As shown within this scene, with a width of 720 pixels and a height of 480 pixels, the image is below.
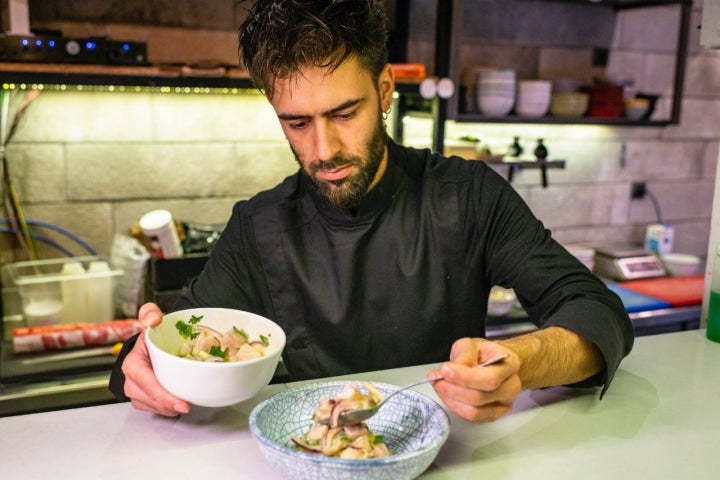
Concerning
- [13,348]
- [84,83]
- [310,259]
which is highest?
[84,83]

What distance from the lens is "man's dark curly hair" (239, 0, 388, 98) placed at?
1.44 m

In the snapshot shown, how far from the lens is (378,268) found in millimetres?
1664

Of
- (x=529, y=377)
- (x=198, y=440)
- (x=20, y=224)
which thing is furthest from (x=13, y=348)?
(x=529, y=377)

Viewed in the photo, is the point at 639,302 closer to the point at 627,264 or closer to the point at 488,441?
the point at 627,264

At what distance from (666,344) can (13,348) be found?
1844 mm

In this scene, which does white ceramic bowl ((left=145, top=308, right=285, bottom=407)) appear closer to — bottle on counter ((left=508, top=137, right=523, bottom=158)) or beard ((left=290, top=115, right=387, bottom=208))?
beard ((left=290, top=115, right=387, bottom=208))

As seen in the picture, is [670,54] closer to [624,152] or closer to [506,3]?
[624,152]

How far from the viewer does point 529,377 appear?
116 centimetres

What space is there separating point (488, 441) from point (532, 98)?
2.12 m

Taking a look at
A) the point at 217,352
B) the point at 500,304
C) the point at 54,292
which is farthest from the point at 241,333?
the point at 500,304

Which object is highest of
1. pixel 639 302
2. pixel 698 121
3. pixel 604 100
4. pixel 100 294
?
pixel 604 100

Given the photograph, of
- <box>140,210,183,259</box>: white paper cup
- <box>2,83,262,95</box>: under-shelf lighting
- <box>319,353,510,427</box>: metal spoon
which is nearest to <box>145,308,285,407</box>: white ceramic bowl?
<box>319,353,510,427</box>: metal spoon

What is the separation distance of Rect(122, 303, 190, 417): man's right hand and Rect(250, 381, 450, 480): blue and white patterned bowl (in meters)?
0.15

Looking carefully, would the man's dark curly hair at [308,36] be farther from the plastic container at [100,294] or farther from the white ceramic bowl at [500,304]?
the white ceramic bowl at [500,304]
